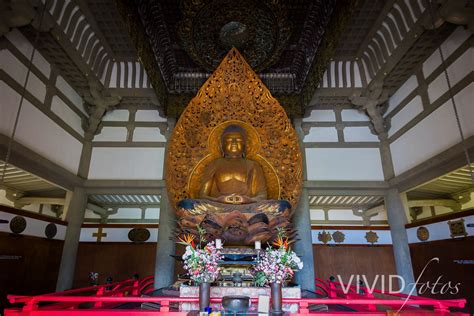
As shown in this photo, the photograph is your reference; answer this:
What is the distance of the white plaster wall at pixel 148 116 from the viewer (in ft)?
25.3

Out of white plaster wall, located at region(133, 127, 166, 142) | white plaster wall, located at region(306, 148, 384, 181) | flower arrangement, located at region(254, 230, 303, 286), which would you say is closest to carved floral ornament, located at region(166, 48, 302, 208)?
white plaster wall, located at region(306, 148, 384, 181)

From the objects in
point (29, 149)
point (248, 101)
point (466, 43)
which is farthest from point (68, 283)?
point (466, 43)

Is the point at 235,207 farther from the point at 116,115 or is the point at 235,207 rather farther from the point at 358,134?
the point at 116,115

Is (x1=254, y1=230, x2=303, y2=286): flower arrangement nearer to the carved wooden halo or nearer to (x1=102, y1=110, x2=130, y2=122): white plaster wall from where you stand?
the carved wooden halo

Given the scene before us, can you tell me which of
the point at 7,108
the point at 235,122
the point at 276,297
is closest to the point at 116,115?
the point at 7,108

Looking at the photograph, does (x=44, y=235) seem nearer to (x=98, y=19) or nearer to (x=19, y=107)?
(x=19, y=107)

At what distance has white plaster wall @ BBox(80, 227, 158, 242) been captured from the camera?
702 centimetres

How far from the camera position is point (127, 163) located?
7.16 m

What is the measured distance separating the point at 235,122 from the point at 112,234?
4.23 metres

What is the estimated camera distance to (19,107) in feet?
16.1

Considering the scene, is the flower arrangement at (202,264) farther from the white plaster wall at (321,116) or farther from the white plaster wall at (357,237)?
the white plaster wall at (321,116)

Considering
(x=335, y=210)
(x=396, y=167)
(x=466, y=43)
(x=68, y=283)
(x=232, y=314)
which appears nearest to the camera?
(x=232, y=314)

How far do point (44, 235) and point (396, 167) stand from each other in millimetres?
7869

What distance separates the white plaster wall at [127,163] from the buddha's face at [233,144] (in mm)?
2040
